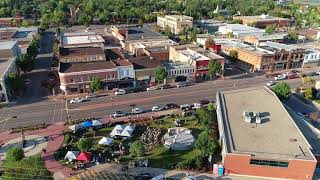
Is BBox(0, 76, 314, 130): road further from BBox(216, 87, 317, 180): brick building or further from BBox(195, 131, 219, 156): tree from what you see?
BBox(195, 131, 219, 156): tree

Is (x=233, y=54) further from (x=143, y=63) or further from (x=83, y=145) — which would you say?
(x=83, y=145)

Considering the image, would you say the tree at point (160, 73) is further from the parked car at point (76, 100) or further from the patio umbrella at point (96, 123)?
the patio umbrella at point (96, 123)

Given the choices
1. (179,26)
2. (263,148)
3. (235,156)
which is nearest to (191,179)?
(235,156)

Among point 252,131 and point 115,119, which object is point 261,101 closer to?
point 252,131

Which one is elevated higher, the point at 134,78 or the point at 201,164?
the point at 134,78

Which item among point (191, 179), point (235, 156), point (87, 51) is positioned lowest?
point (191, 179)

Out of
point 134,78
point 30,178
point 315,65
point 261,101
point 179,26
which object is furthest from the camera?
point 179,26

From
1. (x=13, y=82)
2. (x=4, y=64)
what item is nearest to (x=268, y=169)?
(x=13, y=82)
